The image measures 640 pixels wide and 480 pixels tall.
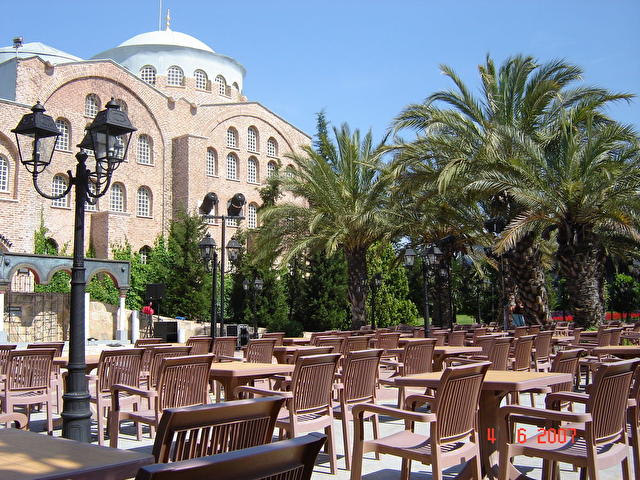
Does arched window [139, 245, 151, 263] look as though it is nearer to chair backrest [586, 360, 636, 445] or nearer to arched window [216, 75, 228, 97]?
arched window [216, 75, 228, 97]

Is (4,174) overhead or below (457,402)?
overhead

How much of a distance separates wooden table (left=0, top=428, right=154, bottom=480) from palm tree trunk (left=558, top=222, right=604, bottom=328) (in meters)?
16.8

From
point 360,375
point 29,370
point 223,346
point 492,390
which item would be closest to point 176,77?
point 223,346

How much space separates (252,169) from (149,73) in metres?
9.27

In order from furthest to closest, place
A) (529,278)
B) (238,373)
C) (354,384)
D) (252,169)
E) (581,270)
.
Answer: (252,169) < (529,278) < (581,270) < (238,373) < (354,384)

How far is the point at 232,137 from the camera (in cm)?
4234

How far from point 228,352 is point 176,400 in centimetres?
405

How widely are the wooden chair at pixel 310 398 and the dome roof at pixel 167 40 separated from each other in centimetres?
4182

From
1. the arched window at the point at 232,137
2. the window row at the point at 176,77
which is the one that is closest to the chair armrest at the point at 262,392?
the arched window at the point at 232,137

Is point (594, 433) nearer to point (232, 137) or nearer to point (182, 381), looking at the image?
point (182, 381)

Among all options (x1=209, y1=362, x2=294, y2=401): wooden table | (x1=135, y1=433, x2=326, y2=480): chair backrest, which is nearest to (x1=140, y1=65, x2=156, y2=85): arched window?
(x1=209, y1=362, x2=294, y2=401): wooden table

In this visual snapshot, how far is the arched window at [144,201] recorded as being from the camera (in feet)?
124

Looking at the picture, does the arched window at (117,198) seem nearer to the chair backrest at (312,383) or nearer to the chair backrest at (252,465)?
the chair backrest at (312,383)

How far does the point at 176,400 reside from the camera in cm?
518
